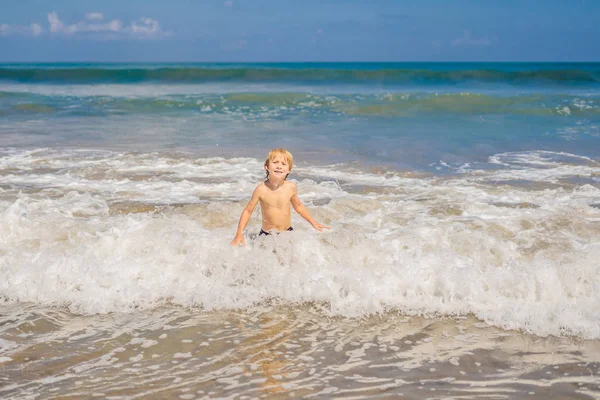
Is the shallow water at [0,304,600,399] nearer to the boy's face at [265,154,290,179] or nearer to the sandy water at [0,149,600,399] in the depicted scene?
the sandy water at [0,149,600,399]

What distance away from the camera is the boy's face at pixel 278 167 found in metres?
5.38

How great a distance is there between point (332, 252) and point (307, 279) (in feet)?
1.71

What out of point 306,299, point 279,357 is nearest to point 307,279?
point 306,299

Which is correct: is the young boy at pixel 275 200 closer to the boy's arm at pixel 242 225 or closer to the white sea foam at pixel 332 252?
the boy's arm at pixel 242 225

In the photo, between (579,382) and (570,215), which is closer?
(579,382)

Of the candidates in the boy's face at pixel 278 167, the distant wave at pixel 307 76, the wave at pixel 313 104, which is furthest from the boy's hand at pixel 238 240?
the distant wave at pixel 307 76

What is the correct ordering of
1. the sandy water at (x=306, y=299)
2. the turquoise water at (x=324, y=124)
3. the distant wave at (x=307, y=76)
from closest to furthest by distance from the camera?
1. the sandy water at (x=306, y=299)
2. the turquoise water at (x=324, y=124)
3. the distant wave at (x=307, y=76)

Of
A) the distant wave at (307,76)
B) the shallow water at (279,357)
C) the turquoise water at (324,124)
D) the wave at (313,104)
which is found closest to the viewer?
the shallow water at (279,357)

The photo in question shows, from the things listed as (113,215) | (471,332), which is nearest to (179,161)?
(113,215)

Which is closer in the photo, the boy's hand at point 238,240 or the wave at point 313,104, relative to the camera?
the boy's hand at point 238,240

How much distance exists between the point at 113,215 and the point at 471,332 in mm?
4344

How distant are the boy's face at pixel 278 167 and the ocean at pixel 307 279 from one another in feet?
1.78

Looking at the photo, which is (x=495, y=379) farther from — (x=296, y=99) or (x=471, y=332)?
(x=296, y=99)

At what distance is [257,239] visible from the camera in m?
5.47
